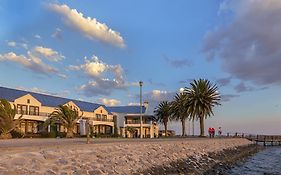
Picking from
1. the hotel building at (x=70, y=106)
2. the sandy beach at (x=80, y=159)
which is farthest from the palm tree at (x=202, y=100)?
the sandy beach at (x=80, y=159)

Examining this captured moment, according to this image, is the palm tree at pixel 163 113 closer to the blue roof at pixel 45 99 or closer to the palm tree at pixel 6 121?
the blue roof at pixel 45 99

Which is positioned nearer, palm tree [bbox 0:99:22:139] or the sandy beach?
the sandy beach

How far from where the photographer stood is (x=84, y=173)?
47.9ft

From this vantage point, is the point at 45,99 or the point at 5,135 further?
the point at 45,99

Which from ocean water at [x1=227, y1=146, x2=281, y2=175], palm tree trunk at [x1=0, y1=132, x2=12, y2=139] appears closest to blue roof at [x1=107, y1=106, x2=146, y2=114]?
palm tree trunk at [x1=0, y1=132, x2=12, y2=139]

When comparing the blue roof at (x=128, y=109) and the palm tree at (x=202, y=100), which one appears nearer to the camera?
the palm tree at (x=202, y=100)

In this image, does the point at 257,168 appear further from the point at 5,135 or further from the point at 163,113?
the point at 163,113

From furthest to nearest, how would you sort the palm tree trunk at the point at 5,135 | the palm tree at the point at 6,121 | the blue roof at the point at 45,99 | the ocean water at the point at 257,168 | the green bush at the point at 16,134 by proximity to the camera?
the blue roof at the point at 45,99, the green bush at the point at 16,134, the palm tree at the point at 6,121, the palm tree trunk at the point at 5,135, the ocean water at the point at 257,168

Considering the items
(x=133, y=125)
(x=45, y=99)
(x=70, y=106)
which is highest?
(x=45, y=99)

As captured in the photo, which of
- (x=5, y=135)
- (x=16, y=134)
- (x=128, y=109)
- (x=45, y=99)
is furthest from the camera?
(x=128, y=109)

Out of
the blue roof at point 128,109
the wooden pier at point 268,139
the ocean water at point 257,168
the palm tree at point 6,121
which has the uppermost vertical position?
the blue roof at point 128,109

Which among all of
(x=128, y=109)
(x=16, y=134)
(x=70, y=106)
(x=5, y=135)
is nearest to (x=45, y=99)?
(x=70, y=106)

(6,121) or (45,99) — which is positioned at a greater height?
(45,99)

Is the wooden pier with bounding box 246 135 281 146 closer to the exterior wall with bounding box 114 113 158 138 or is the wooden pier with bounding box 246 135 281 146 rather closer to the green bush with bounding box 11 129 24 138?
the exterior wall with bounding box 114 113 158 138
